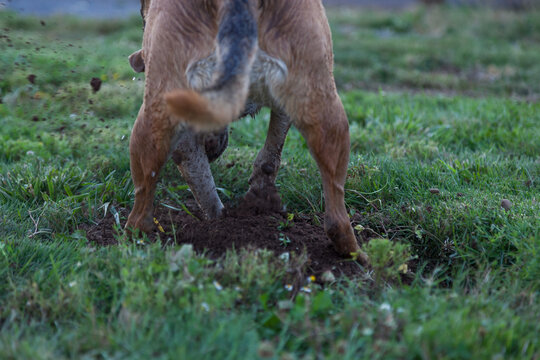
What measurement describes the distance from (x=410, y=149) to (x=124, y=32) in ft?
26.2

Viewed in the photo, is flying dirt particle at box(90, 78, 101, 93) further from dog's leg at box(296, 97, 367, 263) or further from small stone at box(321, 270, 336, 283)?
small stone at box(321, 270, 336, 283)

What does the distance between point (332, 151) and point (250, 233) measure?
790 mm

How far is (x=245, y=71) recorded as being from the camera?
2.61 m

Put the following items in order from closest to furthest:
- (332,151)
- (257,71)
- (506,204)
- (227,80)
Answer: (227,80) < (257,71) < (332,151) < (506,204)

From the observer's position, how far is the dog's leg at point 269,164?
147 inches

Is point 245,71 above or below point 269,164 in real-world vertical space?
above

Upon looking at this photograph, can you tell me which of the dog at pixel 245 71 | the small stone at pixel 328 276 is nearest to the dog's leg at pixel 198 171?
the dog at pixel 245 71

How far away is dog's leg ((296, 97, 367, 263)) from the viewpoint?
286cm

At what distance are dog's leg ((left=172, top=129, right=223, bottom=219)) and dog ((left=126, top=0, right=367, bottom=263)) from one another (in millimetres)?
557

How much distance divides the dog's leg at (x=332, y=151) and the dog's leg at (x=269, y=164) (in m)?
0.76

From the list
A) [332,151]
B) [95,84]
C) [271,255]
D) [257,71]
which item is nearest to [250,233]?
[271,255]

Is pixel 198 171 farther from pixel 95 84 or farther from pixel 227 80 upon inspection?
pixel 95 84

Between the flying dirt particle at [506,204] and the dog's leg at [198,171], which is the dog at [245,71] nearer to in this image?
the dog's leg at [198,171]

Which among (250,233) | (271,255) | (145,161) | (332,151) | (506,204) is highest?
(332,151)
